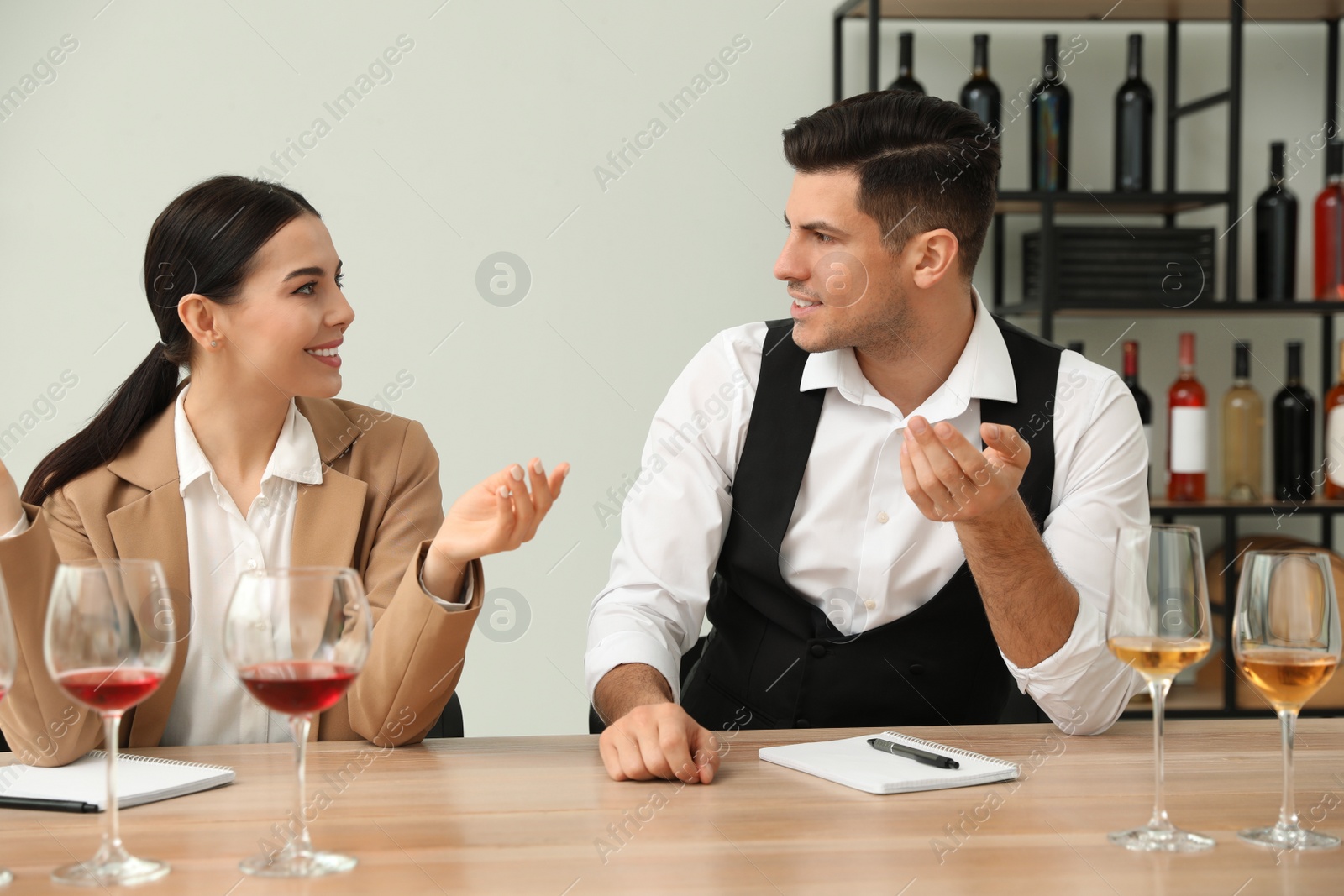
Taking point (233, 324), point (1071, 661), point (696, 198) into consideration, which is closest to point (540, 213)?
point (696, 198)

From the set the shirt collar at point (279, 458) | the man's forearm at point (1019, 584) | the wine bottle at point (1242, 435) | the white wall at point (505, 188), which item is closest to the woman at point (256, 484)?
the shirt collar at point (279, 458)

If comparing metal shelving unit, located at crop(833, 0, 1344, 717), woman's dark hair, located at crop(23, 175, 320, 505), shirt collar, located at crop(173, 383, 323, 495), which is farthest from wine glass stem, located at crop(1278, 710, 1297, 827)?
metal shelving unit, located at crop(833, 0, 1344, 717)

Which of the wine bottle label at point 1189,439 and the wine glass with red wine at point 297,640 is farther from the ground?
the wine bottle label at point 1189,439

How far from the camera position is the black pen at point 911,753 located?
3.98 ft

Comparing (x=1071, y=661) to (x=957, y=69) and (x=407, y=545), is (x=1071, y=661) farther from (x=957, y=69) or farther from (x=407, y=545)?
(x=957, y=69)

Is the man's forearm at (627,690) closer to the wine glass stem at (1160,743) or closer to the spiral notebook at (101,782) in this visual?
the spiral notebook at (101,782)

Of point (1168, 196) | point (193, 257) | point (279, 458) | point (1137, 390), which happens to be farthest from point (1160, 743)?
point (1168, 196)

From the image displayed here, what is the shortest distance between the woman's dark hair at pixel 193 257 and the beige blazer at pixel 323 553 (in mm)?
54

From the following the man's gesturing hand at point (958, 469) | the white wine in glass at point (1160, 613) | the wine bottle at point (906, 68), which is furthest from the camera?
the wine bottle at point (906, 68)

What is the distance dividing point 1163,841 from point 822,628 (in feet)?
2.81

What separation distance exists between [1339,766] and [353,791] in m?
1.03

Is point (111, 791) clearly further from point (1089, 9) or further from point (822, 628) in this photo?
point (1089, 9)

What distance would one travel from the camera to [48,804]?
110cm

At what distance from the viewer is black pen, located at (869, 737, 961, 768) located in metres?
1.21
